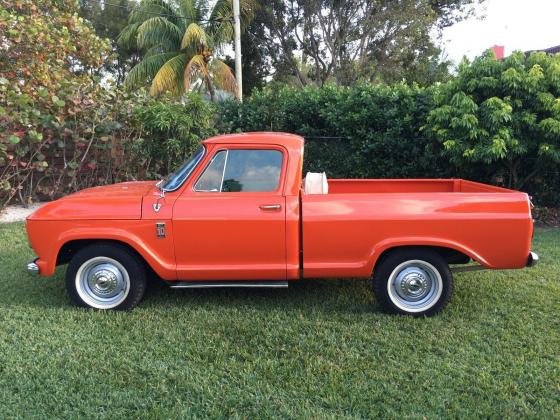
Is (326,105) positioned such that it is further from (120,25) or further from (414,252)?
(120,25)

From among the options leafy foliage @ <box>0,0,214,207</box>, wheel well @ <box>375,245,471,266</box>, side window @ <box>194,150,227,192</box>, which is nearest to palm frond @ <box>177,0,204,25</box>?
leafy foliage @ <box>0,0,214,207</box>

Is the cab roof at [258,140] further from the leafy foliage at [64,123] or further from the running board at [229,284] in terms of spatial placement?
the leafy foliage at [64,123]

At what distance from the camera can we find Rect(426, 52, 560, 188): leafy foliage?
7109 millimetres

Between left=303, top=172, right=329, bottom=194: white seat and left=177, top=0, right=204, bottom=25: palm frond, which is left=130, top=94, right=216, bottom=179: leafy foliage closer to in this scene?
left=303, top=172, right=329, bottom=194: white seat

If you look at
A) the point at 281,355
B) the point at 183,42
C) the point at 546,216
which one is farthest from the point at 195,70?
the point at 281,355

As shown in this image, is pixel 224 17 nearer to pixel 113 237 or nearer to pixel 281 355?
pixel 113 237

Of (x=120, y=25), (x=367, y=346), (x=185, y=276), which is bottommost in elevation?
(x=367, y=346)

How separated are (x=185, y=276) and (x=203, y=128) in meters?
5.27

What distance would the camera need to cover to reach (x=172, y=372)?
3.41 meters

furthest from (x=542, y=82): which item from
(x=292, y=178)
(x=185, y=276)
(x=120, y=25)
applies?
(x=120, y=25)

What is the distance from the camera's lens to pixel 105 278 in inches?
175

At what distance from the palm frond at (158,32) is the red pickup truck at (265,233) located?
14.5 meters

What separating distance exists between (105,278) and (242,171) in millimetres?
1606

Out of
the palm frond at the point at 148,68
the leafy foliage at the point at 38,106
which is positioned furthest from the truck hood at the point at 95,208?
the palm frond at the point at 148,68
